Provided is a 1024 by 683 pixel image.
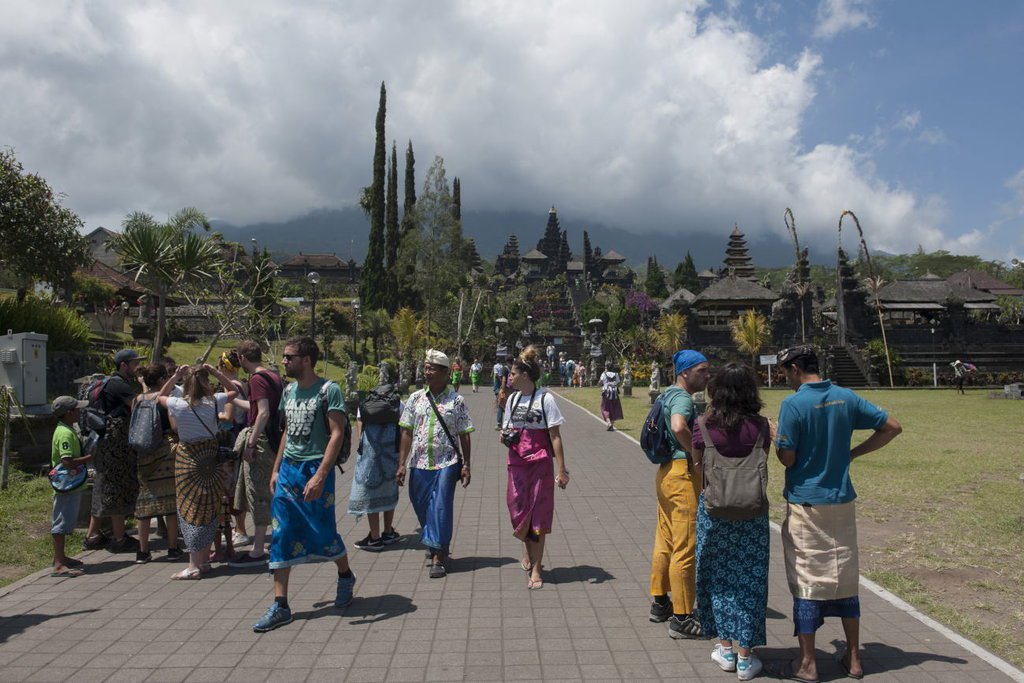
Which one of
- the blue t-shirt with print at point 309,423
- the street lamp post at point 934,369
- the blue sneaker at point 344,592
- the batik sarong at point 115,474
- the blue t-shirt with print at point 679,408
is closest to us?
the blue t-shirt with print at point 679,408

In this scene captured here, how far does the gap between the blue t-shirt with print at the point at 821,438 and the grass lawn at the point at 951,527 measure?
1470 mm

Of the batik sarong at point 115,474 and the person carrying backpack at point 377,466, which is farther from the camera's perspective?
the person carrying backpack at point 377,466

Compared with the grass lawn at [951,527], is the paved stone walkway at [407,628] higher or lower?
higher

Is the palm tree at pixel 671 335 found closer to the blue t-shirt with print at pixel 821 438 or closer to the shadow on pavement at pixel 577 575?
the shadow on pavement at pixel 577 575

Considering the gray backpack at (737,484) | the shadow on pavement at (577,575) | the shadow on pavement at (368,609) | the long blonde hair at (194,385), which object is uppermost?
the long blonde hair at (194,385)

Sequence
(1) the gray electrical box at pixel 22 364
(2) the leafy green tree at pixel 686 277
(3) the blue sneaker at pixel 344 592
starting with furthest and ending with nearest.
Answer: (2) the leafy green tree at pixel 686 277
(1) the gray electrical box at pixel 22 364
(3) the blue sneaker at pixel 344 592

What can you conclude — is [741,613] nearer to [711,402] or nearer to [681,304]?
[711,402]

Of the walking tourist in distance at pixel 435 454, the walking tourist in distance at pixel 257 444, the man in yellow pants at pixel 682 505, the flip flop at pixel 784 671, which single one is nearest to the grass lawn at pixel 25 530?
the walking tourist in distance at pixel 257 444

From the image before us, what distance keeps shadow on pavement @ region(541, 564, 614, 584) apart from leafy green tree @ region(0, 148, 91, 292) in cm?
1346

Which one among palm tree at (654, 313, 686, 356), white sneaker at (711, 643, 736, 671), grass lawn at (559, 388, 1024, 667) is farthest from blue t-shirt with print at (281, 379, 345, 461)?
palm tree at (654, 313, 686, 356)

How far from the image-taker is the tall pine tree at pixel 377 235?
49469mm

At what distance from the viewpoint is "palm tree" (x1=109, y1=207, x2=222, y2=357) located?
15008 mm

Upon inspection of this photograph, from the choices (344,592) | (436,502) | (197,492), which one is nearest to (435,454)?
(436,502)

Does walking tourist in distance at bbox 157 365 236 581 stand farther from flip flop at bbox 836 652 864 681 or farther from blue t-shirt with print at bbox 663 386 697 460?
flip flop at bbox 836 652 864 681
